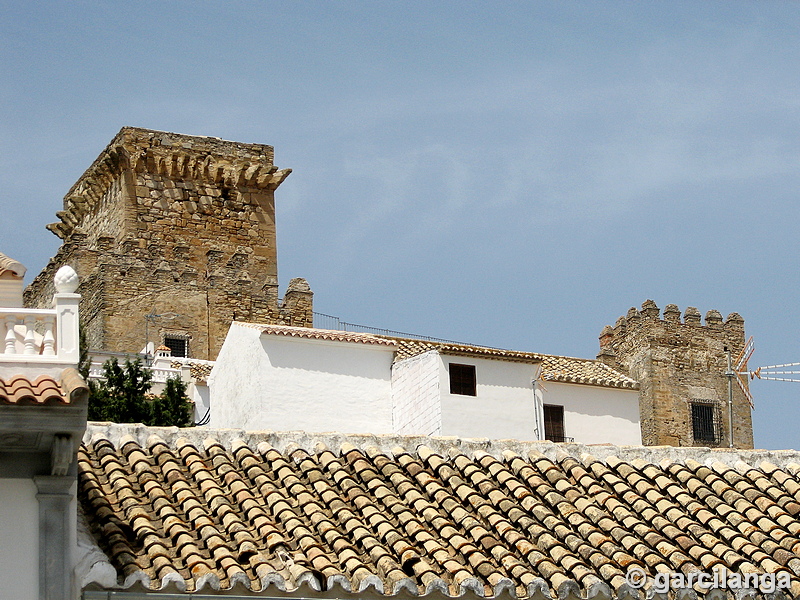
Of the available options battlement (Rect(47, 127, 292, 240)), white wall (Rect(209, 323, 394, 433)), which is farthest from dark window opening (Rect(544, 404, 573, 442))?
battlement (Rect(47, 127, 292, 240))

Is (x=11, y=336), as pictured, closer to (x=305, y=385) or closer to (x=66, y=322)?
(x=66, y=322)

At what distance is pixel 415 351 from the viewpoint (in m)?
34.7

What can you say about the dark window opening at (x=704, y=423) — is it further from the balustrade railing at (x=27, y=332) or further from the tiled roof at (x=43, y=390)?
the tiled roof at (x=43, y=390)

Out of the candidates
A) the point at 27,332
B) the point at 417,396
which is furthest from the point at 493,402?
the point at 27,332

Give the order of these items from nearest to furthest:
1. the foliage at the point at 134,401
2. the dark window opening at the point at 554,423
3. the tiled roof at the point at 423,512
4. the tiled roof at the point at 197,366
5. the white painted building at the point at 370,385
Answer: the tiled roof at the point at 423,512 < the foliage at the point at 134,401 < the white painted building at the point at 370,385 < the dark window opening at the point at 554,423 < the tiled roof at the point at 197,366

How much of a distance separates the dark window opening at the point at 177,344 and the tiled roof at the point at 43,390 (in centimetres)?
3214

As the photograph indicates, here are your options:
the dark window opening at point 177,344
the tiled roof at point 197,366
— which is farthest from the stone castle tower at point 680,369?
the tiled roof at point 197,366

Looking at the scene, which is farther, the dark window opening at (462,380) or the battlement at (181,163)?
the battlement at (181,163)

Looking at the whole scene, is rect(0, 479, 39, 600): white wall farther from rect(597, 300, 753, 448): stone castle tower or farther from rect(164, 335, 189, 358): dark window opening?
rect(597, 300, 753, 448): stone castle tower

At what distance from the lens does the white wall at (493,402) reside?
33.3 meters

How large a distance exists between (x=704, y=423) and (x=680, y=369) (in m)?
1.91

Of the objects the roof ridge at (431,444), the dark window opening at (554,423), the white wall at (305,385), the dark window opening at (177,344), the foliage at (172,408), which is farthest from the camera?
the dark window opening at (177,344)

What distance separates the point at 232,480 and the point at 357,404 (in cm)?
1885

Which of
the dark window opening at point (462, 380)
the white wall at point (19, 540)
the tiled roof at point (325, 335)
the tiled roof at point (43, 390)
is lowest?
the white wall at point (19, 540)
